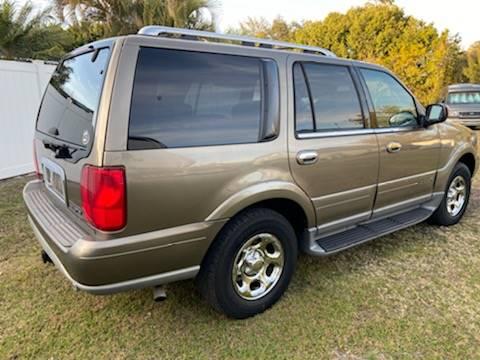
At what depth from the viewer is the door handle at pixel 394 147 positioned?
3.34 metres

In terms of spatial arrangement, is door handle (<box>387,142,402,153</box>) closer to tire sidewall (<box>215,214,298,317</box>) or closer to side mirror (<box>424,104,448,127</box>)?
side mirror (<box>424,104,448,127</box>)

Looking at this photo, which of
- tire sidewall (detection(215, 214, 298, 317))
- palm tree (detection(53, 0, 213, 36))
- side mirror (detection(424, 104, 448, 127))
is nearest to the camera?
tire sidewall (detection(215, 214, 298, 317))

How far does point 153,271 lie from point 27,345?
1.00 metres

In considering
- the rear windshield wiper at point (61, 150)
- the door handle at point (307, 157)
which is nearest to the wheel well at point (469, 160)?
the door handle at point (307, 157)

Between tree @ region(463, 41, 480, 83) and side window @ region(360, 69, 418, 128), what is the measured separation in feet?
81.8

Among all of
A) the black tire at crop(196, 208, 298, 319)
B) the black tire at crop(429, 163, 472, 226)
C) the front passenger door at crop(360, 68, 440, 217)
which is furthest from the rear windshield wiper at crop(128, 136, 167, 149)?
the black tire at crop(429, 163, 472, 226)

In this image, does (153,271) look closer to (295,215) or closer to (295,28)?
(295,215)

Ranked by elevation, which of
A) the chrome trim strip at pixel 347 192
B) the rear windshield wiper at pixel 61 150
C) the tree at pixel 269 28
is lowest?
the chrome trim strip at pixel 347 192

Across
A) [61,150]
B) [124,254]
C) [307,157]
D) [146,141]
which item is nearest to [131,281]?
[124,254]

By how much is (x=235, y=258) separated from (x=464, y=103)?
13.4 metres

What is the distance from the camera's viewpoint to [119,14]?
426 inches

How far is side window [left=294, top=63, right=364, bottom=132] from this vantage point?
2791 mm

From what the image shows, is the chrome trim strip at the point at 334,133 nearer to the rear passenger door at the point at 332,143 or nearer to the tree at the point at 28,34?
the rear passenger door at the point at 332,143

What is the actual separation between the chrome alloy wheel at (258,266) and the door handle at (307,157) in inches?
22.7
